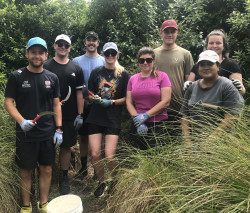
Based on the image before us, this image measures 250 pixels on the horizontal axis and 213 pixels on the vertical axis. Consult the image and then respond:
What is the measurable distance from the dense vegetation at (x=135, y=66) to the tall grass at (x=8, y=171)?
0.01 metres

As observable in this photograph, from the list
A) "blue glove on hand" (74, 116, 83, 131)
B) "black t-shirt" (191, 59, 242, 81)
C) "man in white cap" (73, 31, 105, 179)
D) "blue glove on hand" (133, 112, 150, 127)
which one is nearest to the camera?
"black t-shirt" (191, 59, 242, 81)

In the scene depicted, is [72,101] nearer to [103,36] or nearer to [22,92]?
[22,92]

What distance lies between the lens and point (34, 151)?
3.14m

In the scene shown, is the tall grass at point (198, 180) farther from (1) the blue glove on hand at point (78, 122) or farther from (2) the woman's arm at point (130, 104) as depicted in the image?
(1) the blue glove on hand at point (78, 122)

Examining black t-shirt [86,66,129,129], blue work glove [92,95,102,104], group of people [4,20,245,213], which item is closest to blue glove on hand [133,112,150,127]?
group of people [4,20,245,213]

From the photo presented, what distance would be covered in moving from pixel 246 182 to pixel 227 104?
1123 millimetres

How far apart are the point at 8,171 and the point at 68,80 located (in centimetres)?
156

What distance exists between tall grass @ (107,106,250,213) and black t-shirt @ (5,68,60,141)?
1.30m

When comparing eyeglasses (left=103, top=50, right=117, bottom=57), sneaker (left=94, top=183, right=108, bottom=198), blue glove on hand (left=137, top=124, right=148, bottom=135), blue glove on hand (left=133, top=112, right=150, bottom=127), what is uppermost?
eyeglasses (left=103, top=50, right=117, bottom=57)

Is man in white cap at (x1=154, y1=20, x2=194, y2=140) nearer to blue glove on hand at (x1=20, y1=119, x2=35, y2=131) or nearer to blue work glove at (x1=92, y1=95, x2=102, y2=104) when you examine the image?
blue work glove at (x1=92, y1=95, x2=102, y2=104)

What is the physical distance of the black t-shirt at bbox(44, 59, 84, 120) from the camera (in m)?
3.75

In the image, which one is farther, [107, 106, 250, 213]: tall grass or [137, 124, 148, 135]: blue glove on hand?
[137, 124, 148, 135]: blue glove on hand

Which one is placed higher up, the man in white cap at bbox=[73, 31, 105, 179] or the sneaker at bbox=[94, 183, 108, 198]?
the man in white cap at bbox=[73, 31, 105, 179]

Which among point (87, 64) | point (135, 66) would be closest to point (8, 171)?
point (87, 64)
